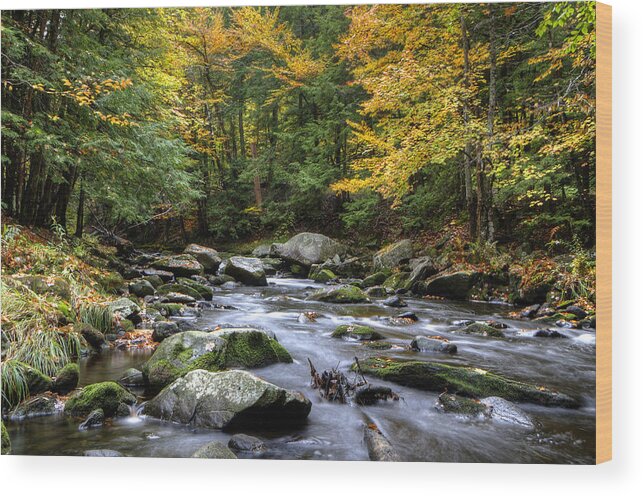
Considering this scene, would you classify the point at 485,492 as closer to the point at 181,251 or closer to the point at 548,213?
the point at 548,213

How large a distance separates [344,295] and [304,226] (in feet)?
5.26

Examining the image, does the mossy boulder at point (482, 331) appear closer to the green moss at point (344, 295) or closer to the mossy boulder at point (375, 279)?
the mossy boulder at point (375, 279)

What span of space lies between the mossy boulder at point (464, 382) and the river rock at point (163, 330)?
7.84 feet

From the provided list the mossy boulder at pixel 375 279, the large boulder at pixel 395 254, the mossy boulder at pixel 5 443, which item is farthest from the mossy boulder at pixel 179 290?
the mossy boulder at pixel 5 443

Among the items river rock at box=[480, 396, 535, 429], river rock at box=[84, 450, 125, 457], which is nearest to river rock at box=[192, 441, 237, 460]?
river rock at box=[84, 450, 125, 457]

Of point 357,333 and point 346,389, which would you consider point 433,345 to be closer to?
point 357,333

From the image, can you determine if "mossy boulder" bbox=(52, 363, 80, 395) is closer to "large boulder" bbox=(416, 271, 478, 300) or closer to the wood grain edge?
the wood grain edge

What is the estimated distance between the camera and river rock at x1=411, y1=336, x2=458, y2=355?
4332 millimetres

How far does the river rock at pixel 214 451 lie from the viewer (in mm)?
2973

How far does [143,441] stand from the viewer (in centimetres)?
310

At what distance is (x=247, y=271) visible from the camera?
20.8 feet

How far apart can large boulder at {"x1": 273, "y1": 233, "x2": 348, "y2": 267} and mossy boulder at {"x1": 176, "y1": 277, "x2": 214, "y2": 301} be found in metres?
1.42

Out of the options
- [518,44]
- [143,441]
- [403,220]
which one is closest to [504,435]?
[143,441]

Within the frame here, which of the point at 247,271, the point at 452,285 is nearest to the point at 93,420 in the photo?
the point at 247,271
